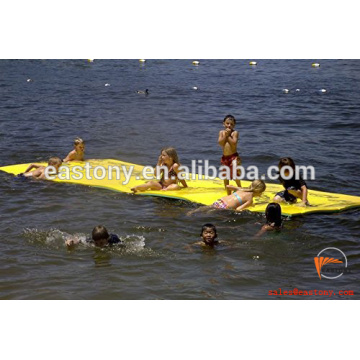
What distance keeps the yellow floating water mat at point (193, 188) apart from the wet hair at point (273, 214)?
1.54 ft

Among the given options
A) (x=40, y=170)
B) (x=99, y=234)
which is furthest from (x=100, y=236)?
(x=40, y=170)

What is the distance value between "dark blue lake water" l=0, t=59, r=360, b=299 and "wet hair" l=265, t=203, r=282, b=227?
211 millimetres

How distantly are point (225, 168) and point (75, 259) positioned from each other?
334cm

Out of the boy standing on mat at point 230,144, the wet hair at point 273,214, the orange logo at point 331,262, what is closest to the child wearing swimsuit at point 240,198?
the boy standing on mat at point 230,144

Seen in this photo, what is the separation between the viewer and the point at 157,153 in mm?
14031

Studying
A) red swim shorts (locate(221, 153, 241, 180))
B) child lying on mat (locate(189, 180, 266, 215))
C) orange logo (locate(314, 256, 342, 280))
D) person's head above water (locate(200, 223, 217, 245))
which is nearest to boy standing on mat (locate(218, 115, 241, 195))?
red swim shorts (locate(221, 153, 241, 180))

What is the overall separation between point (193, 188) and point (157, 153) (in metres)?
3.73

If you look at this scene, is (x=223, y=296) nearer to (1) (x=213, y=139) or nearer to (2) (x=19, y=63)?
(1) (x=213, y=139)

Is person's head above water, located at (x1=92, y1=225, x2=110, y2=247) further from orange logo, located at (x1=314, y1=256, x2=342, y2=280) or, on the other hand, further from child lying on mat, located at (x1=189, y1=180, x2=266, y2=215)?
orange logo, located at (x1=314, y1=256, x2=342, y2=280)

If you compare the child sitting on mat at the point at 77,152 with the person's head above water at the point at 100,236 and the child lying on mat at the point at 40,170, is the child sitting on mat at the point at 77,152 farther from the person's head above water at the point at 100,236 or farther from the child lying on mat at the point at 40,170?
the person's head above water at the point at 100,236

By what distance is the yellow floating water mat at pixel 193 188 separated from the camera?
30.7ft

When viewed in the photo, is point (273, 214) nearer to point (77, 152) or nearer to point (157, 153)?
point (77, 152)

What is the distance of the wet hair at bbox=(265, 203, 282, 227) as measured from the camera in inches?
339

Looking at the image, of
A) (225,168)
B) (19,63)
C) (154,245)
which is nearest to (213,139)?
(225,168)
